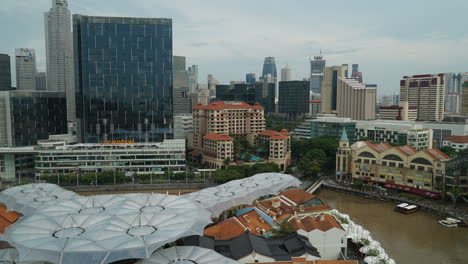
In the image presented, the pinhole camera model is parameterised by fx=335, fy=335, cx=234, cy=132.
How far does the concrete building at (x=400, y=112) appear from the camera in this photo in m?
111

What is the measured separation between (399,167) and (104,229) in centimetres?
4119

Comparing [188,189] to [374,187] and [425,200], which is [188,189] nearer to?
[374,187]

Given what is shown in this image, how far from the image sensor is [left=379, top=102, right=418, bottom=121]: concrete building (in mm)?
110594

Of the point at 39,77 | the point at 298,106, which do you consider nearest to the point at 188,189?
the point at 298,106

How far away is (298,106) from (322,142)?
76877 mm

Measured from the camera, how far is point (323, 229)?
2506 centimetres

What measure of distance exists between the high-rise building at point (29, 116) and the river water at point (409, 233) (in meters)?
65.3

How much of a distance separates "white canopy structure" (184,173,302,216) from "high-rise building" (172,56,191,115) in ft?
355

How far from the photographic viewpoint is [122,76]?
241ft

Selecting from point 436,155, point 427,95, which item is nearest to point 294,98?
point 427,95

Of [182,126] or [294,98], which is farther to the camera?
[294,98]

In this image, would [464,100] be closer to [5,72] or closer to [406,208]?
[406,208]

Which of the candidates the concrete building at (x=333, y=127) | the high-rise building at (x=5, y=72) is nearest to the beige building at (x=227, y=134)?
the concrete building at (x=333, y=127)

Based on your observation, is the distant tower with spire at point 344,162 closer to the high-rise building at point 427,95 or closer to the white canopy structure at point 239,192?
the white canopy structure at point 239,192
